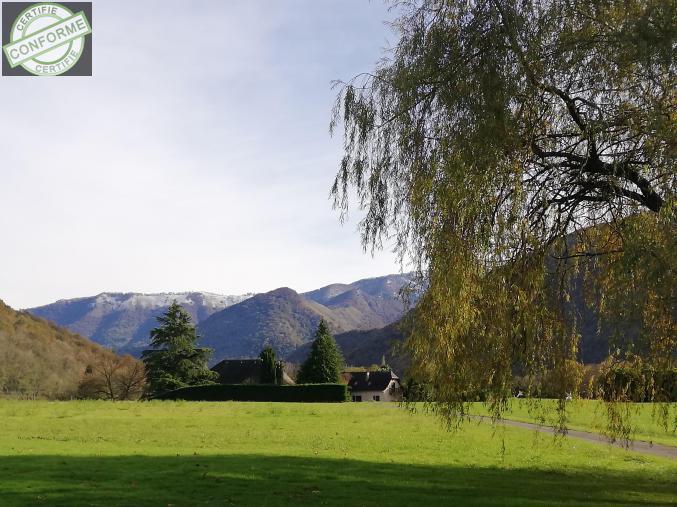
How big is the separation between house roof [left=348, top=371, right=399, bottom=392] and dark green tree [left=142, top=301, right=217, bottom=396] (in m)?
36.1

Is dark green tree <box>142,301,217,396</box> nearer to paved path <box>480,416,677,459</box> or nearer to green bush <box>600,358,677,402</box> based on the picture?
paved path <box>480,416,677,459</box>

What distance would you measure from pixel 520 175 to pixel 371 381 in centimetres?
9792

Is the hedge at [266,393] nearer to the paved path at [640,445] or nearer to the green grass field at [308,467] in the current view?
the green grass field at [308,467]

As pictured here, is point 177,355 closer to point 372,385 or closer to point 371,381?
point 372,385

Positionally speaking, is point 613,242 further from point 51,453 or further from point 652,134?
point 51,453

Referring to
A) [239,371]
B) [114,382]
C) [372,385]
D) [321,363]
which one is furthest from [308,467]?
[239,371]

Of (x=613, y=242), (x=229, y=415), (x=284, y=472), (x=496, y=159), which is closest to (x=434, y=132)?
(x=496, y=159)

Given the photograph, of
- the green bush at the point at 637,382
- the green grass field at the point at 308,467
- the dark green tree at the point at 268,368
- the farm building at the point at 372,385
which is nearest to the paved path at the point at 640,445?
the green grass field at the point at 308,467

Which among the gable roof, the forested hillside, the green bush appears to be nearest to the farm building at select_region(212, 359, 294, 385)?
the gable roof

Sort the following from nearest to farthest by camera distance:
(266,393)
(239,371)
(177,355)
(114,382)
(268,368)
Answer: (266,393)
(177,355)
(268,368)
(114,382)
(239,371)

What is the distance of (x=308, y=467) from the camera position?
58.3ft

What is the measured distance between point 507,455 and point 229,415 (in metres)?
22.7

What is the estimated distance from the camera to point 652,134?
31.4 feet

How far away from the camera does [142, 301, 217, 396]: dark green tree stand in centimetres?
7369
